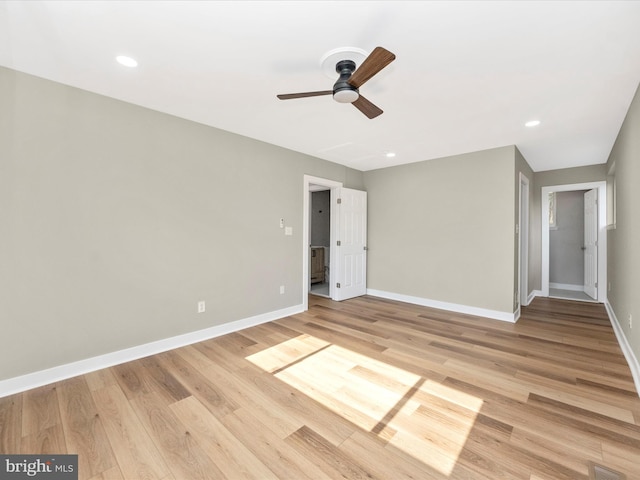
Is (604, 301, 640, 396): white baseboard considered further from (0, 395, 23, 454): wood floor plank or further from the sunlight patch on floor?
(0, 395, 23, 454): wood floor plank

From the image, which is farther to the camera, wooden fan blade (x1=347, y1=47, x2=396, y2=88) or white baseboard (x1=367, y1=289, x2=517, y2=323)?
white baseboard (x1=367, y1=289, x2=517, y2=323)

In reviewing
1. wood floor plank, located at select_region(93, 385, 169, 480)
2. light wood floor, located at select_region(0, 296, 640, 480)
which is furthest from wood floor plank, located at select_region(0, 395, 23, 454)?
wood floor plank, located at select_region(93, 385, 169, 480)

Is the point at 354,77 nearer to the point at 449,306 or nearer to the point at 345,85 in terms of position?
the point at 345,85

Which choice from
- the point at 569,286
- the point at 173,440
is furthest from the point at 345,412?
the point at 569,286

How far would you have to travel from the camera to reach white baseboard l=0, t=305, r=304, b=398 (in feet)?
7.28

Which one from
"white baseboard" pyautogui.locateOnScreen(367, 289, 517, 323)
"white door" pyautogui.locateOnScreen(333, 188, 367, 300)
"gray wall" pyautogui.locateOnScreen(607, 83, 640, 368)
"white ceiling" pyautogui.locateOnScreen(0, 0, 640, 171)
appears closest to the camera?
"white ceiling" pyautogui.locateOnScreen(0, 0, 640, 171)

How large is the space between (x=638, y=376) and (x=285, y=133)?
13.3 feet

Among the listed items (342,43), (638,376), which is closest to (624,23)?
(342,43)

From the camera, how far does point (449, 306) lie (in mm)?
4582

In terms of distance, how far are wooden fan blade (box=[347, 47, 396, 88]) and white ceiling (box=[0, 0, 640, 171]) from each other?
0.23m

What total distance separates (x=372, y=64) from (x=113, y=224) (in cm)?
260

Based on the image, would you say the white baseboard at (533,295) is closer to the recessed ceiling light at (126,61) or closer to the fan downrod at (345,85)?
the fan downrod at (345,85)

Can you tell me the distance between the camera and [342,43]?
185 cm

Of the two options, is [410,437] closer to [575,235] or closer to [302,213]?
[302,213]
